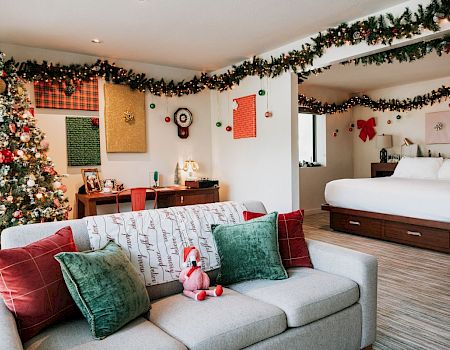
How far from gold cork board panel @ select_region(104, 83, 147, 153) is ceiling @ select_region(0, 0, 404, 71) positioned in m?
0.55

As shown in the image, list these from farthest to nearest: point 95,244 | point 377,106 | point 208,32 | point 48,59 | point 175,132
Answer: point 377,106
point 175,132
point 48,59
point 208,32
point 95,244

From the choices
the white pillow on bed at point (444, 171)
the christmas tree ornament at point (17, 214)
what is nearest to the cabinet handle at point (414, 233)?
the white pillow on bed at point (444, 171)

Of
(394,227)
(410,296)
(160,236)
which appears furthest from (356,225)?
(160,236)

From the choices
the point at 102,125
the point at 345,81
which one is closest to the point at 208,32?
the point at 102,125

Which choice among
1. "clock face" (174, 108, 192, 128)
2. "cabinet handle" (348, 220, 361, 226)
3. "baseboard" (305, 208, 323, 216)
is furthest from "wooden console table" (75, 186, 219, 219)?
"baseboard" (305, 208, 323, 216)

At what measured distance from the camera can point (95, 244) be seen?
2.08 meters

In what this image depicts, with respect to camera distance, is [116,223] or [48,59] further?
[48,59]

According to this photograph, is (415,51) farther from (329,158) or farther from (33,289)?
(33,289)

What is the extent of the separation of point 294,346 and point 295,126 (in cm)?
371

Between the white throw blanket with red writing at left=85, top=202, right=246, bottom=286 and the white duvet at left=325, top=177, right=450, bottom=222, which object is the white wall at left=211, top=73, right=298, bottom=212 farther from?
the white throw blanket with red writing at left=85, top=202, right=246, bottom=286

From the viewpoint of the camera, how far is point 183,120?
20.2 feet

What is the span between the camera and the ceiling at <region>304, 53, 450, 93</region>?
19.7 ft

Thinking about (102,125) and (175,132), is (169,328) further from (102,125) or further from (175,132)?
(175,132)

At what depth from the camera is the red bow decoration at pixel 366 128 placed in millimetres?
8172
